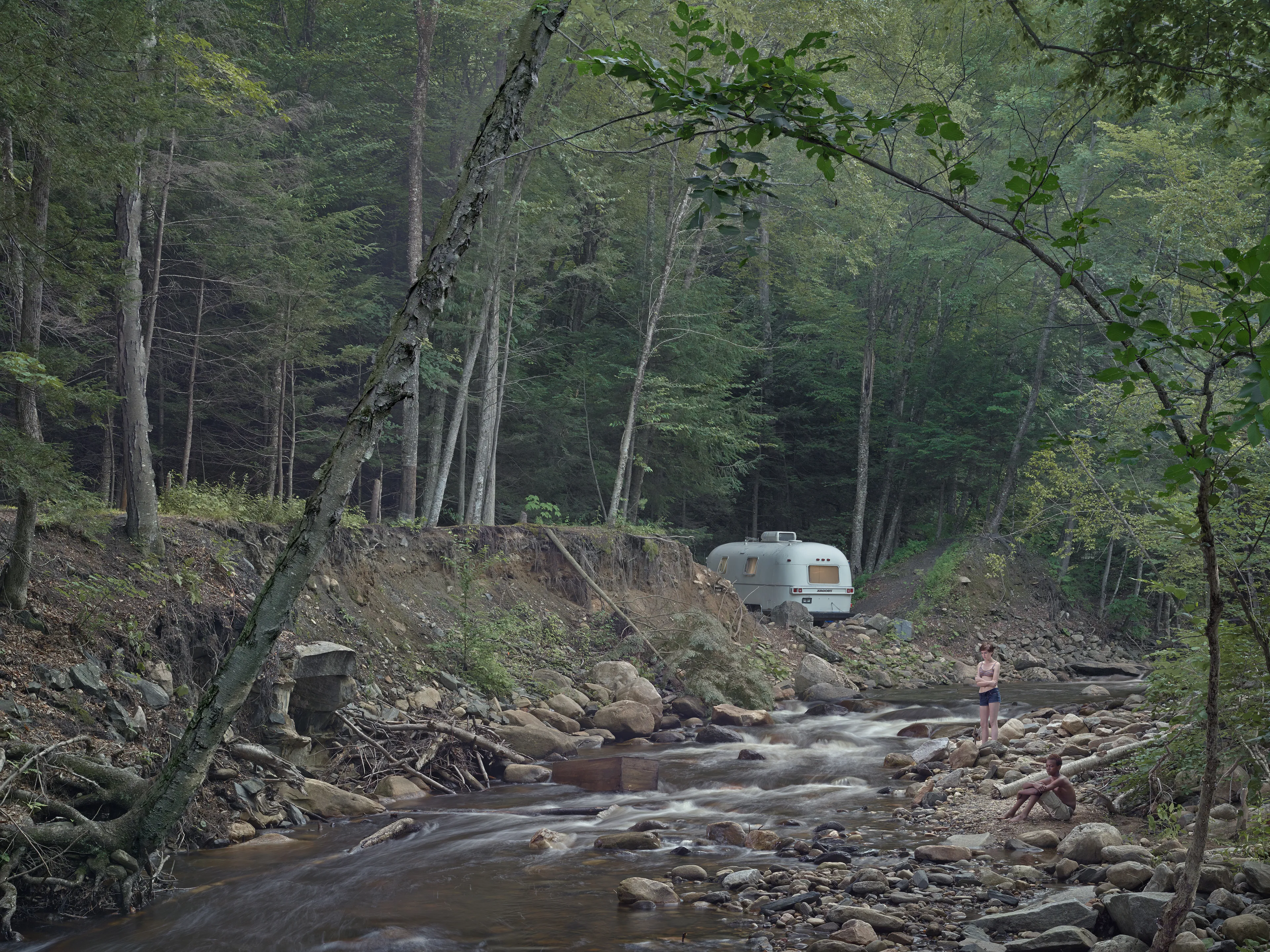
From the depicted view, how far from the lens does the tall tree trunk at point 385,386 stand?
15.7ft

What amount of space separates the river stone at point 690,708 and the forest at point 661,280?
5.54 m

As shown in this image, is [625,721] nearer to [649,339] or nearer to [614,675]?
[614,675]

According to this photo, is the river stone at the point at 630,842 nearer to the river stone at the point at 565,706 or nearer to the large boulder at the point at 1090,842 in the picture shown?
the large boulder at the point at 1090,842

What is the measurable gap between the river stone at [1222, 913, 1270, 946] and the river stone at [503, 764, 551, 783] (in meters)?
7.25

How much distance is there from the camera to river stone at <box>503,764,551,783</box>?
401 inches

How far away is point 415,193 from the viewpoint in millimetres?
17891

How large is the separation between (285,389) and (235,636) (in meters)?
11.4

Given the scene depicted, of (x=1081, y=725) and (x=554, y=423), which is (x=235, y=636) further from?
(x=554, y=423)

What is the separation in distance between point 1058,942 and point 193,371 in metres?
16.9

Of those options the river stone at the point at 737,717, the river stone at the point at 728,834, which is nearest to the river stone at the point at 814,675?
the river stone at the point at 737,717

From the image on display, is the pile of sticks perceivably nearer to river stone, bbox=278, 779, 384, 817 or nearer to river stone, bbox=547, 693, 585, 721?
river stone, bbox=278, 779, 384, 817

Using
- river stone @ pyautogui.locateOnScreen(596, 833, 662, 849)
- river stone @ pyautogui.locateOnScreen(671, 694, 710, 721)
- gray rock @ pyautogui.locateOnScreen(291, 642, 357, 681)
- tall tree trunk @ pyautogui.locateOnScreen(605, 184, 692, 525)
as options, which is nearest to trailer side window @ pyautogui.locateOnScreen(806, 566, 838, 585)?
tall tree trunk @ pyautogui.locateOnScreen(605, 184, 692, 525)

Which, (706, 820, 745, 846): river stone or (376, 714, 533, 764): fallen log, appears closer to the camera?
(706, 820, 745, 846): river stone

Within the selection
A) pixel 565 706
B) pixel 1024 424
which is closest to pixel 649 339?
pixel 565 706
